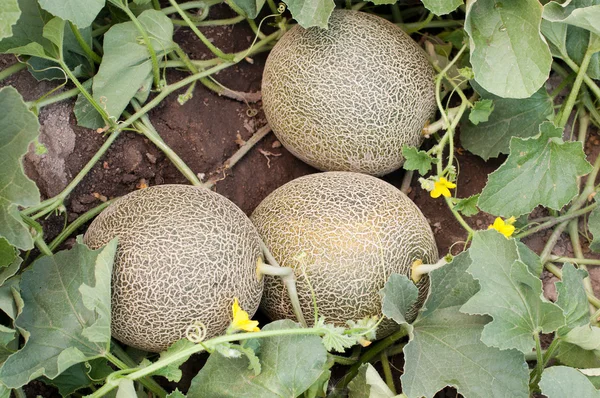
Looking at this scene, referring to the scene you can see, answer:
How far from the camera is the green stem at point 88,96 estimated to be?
1.83 metres

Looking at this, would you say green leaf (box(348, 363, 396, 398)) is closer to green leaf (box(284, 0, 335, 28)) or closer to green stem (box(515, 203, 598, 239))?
green stem (box(515, 203, 598, 239))

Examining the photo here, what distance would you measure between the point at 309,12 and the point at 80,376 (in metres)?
1.14

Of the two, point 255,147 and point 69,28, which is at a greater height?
point 69,28

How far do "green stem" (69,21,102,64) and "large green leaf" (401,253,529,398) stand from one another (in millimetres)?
1161

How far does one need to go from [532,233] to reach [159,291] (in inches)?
47.3

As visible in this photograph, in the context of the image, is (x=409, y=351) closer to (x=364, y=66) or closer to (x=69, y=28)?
(x=364, y=66)

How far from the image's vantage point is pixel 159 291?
168 cm

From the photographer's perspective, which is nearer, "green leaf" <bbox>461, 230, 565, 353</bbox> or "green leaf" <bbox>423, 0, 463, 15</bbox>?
"green leaf" <bbox>461, 230, 565, 353</bbox>

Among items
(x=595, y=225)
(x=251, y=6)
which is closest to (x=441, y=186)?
(x=595, y=225)

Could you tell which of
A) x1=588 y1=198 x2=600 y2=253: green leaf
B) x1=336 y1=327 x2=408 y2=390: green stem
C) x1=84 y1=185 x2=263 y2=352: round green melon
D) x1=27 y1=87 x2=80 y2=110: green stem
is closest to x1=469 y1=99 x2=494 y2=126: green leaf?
x1=588 y1=198 x2=600 y2=253: green leaf

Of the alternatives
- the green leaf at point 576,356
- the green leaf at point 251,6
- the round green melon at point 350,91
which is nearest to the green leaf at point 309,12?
the round green melon at point 350,91

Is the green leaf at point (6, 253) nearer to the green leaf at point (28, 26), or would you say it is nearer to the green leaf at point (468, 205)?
the green leaf at point (28, 26)

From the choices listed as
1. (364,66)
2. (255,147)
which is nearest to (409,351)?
(364,66)

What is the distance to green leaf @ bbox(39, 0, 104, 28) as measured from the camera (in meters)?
1.67
